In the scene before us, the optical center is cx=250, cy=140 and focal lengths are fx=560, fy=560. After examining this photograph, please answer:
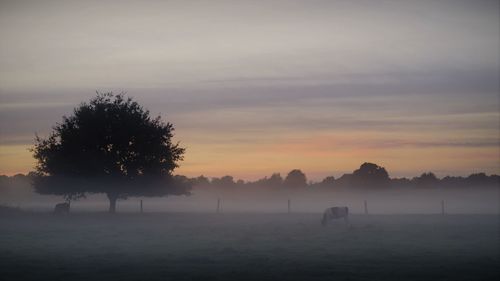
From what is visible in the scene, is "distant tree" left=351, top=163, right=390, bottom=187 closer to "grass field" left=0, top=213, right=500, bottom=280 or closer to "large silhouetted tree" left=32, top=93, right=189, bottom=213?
"large silhouetted tree" left=32, top=93, right=189, bottom=213

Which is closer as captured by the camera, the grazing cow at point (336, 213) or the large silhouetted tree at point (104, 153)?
the grazing cow at point (336, 213)

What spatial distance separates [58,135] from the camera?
54094 mm

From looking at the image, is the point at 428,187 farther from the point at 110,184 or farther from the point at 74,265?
the point at 74,265

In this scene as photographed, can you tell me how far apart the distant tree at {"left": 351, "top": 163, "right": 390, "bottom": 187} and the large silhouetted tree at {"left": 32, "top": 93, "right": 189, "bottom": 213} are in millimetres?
82156

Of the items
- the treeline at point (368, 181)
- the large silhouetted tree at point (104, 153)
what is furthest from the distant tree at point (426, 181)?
the large silhouetted tree at point (104, 153)

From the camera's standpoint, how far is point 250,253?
2395 cm

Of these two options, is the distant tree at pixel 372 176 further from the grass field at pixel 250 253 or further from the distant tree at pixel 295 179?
the grass field at pixel 250 253

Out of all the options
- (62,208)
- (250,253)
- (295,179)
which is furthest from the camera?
(295,179)

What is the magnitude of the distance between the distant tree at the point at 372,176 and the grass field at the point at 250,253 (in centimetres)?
9294

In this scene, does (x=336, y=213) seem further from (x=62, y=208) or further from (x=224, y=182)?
(x=224, y=182)

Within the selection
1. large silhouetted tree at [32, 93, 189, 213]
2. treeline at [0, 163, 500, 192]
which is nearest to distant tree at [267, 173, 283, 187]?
treeline at [0, 163, 500, 192]

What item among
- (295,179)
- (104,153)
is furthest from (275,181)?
(104,153)

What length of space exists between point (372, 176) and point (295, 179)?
3545 centimetres

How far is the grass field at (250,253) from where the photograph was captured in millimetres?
18500
